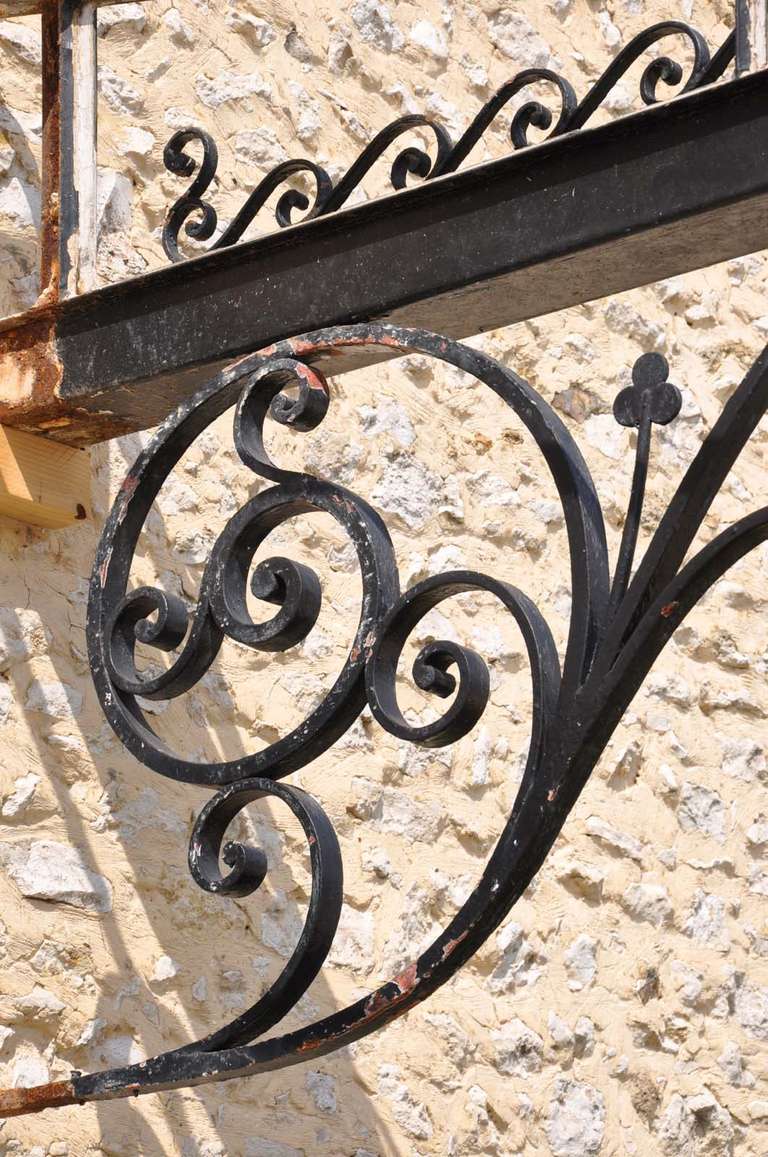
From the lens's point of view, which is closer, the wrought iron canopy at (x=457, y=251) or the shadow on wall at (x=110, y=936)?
the wrought iron canopy at (x=457, y=251)

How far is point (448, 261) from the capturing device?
165cm

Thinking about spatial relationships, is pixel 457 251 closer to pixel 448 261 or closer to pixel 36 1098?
pixel 448 261

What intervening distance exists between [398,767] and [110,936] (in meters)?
0.71

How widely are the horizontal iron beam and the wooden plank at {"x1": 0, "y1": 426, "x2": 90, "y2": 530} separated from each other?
0.12 meters

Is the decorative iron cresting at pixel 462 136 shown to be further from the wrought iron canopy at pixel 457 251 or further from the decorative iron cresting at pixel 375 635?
the decorative iron cresting at pixel 375 635

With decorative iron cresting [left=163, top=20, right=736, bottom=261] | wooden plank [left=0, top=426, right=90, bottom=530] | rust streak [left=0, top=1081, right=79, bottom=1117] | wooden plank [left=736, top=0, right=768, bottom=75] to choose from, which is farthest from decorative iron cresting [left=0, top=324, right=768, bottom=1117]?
wooden plank [left=0, top=426, right=90, bottom=530]

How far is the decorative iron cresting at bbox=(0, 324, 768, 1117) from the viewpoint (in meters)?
1.33

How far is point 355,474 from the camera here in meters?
2.98

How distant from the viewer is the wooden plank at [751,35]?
4.93 ft

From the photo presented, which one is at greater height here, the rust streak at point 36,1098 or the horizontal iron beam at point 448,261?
the horizontal iron beam at point 448,261

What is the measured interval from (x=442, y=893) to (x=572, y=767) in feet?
4.97

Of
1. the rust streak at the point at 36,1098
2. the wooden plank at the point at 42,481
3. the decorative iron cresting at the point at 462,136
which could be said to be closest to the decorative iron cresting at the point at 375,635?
the rust streak at the point at 36,1098

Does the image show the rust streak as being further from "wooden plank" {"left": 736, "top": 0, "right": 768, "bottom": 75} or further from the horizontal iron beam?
"wooden plank" {"left": 736, "top": 0, "right": 768, "bottom": 75}

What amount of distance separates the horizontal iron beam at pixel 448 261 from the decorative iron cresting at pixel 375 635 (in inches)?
4.8
